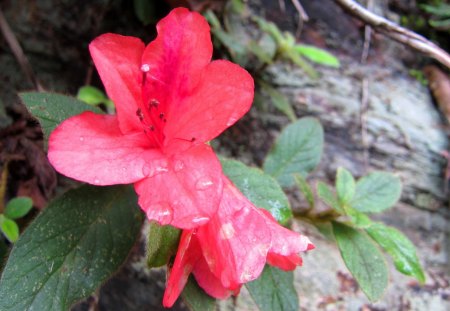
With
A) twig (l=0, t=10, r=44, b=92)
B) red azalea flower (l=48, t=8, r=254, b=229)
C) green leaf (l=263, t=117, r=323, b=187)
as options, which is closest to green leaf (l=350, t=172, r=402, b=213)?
green leaf (l=263, t=117, r=323, b=187)

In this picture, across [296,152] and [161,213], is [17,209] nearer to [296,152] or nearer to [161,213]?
[161,213]

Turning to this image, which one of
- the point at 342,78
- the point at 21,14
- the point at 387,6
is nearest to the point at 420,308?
the point at 342,78

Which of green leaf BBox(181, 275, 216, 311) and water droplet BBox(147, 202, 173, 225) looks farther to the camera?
green leaf BBox(181, 275, 216, 311)

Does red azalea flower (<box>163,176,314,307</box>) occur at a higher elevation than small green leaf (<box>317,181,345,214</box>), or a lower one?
higher

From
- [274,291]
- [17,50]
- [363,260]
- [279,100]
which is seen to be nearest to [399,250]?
[363,260]

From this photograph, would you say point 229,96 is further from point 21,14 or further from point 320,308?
point 21,14

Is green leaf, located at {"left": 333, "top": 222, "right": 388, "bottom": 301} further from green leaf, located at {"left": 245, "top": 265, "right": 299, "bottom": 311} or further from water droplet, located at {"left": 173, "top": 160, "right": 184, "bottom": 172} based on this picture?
water droplet, located at {"left": 173, "top": 160, "right": 184, "bottom": 172}
